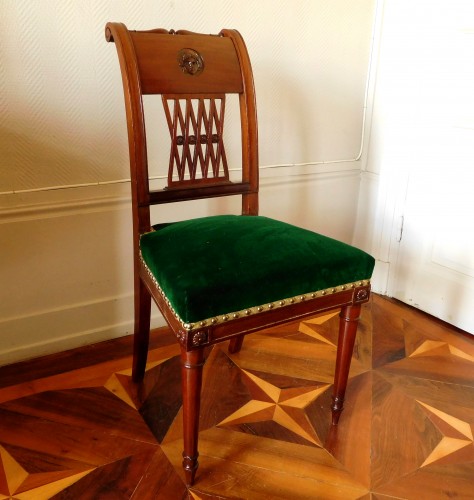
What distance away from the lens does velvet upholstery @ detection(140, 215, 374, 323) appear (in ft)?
3.08

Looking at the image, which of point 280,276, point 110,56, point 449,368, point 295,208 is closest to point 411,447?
point 449,368

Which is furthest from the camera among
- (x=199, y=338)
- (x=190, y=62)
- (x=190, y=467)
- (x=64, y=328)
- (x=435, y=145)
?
(x=435, y=145)

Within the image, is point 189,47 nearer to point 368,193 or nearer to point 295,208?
point 295,208

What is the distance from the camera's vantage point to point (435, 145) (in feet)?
5.67

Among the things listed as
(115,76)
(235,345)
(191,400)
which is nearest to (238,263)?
(191,400)

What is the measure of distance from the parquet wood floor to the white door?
0.24 m

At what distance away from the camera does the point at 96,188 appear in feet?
4.79

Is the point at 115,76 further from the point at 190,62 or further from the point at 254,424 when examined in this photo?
the point at 254,424

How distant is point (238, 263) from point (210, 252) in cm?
7

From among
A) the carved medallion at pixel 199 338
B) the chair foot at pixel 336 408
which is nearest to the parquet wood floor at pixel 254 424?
the chair foot at pixel 336 408

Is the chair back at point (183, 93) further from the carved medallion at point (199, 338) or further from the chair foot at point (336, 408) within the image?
the chair foot at point (336, 408)

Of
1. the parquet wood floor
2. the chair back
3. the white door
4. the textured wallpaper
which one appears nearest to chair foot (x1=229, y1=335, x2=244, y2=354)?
the parquet wood floor

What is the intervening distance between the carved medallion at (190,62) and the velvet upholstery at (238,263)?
0.37 metres

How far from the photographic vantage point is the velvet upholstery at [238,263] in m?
0.94
